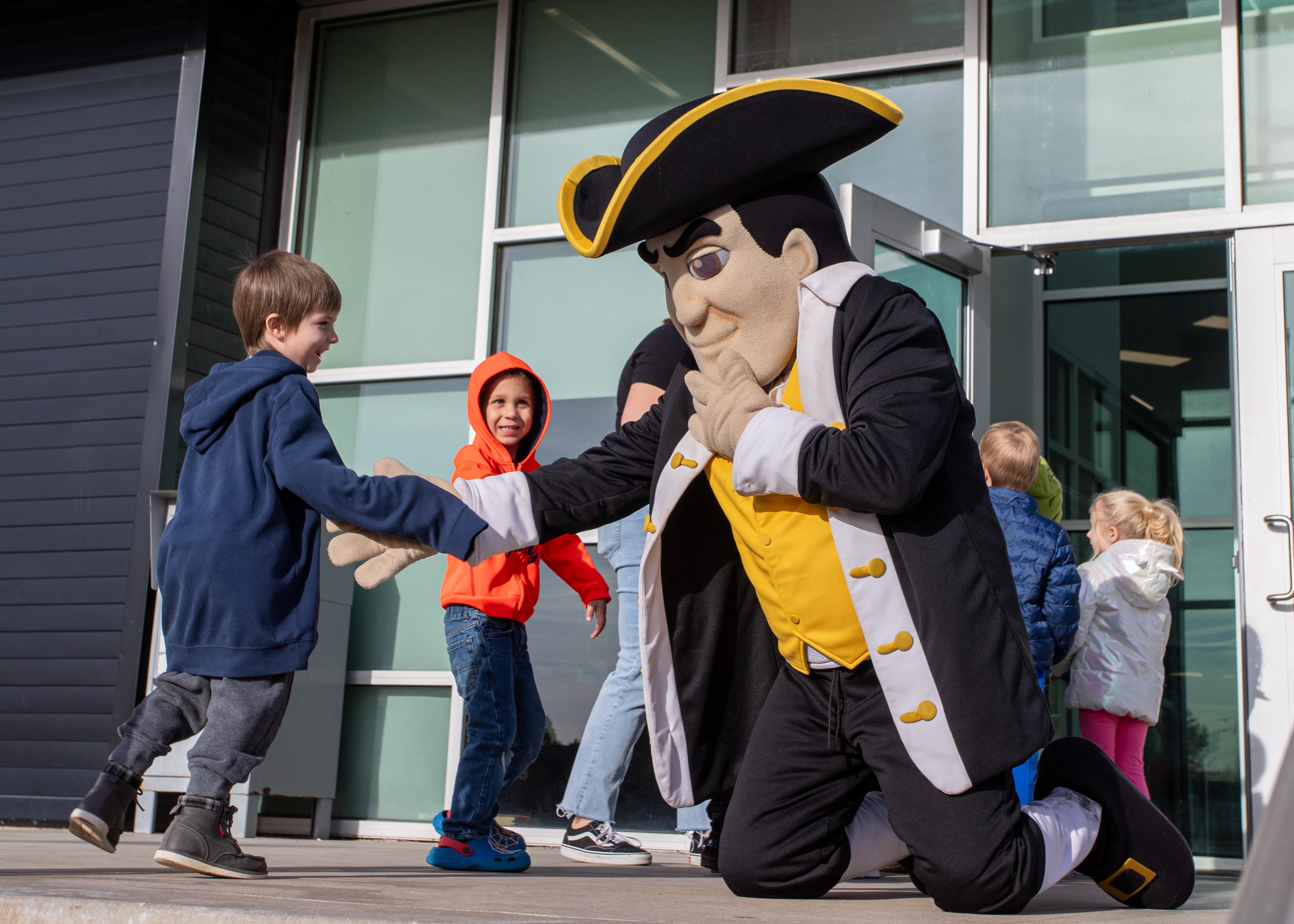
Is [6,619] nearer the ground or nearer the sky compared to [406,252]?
nearer the ground

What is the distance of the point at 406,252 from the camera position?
6.05 metres

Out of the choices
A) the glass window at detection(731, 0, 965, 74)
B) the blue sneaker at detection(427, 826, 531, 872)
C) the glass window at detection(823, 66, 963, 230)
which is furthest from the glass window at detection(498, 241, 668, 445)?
the blue sneaker at detection(427, 826, 531, 872)

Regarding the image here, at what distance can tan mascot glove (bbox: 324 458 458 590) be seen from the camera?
2.57 meters

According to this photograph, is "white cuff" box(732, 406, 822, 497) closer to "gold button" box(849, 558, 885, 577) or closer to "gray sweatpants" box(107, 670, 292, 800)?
"gold button" box(849, 558, 885, 577)

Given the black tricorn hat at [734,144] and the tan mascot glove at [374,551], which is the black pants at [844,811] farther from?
the black tricorn hat at [734,144]

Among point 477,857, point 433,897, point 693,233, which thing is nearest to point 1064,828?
point 433,897

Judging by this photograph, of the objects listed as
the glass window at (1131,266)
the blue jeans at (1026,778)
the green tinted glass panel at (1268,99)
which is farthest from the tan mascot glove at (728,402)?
the glass window at (1131,266)

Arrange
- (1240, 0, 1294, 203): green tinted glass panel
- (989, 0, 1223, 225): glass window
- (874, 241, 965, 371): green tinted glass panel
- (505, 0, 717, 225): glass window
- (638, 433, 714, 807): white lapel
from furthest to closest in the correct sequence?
(505, 0, 717, 225): glass window
(989, 0, 1223, 225): glass window
(1240, 0, 1294, 203): green tinted glass panel
(874, 241, 965, 371): green tinted glass panel
(638, 433, 714, 807): white lapel

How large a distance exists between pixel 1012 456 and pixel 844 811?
84.7 inches

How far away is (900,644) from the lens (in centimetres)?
236

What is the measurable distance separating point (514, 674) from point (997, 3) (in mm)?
3444

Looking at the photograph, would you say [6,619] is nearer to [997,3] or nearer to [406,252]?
[406,252]

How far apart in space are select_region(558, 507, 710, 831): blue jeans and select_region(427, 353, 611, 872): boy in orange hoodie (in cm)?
10

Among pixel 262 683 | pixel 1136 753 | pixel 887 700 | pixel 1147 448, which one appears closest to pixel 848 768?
pixel 887 700
